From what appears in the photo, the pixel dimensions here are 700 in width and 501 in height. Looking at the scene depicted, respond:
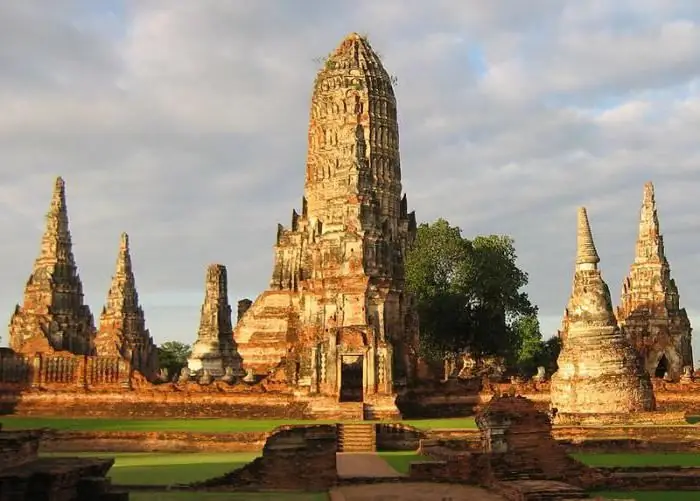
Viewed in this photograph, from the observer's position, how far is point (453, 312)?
2041 inches

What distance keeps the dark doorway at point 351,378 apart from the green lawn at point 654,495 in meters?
17.6

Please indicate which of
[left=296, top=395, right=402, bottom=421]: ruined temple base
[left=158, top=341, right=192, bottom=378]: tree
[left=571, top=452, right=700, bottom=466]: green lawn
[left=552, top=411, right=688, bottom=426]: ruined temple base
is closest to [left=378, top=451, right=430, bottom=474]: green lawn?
[left=571, top=452, right=700, bottom=466]: green lawn

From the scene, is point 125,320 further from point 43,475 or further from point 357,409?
point 43,475

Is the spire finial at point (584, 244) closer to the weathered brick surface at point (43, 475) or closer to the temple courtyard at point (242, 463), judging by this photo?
the temple courtyard at point (242, 463)

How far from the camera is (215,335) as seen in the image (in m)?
46.5

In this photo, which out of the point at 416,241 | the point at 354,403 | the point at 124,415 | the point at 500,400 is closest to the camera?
the point at 500,400

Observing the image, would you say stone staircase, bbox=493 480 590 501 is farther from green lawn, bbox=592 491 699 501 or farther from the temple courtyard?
green lawn, bbox=592 491 699 501

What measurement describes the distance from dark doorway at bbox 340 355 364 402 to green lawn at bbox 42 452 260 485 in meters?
10.4

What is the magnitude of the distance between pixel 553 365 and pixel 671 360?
870 centimetres

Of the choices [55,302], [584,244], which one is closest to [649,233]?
[584,244]

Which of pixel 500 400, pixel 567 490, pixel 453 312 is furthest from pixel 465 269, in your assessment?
pixel 567 490

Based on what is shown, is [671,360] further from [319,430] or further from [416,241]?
[319,430]

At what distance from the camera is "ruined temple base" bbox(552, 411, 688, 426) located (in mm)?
23844

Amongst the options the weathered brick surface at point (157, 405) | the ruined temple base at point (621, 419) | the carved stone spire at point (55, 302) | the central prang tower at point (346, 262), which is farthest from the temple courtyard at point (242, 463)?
the carved stone spire at point (55, 302)
